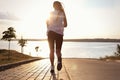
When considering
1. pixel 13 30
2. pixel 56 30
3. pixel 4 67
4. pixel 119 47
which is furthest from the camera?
pixel 13 30

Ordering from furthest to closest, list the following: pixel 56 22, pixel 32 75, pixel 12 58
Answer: pixel 12 58 < pixel 56 22 < pixel 32 75

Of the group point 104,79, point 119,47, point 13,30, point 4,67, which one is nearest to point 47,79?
point 104,79

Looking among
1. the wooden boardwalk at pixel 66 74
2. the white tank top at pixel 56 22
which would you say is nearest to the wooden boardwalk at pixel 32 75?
the wooden boardwalk at pixel 66 74

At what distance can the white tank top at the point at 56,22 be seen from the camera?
411 inches

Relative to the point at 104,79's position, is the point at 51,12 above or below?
above

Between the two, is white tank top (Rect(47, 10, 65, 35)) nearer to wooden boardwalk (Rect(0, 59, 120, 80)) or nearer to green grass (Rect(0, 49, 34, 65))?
wooden boardwalk (Rect(0, 59, 120, 80))

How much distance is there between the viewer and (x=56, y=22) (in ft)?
34.4

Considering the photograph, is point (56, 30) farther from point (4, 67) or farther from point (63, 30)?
point (4, 67)

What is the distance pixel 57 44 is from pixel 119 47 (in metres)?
58.5

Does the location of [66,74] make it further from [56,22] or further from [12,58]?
[12,58]

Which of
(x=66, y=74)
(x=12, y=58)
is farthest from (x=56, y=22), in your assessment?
(x=12, y=58)

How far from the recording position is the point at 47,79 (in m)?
9.11

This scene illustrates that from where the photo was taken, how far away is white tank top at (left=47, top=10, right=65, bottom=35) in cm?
1044

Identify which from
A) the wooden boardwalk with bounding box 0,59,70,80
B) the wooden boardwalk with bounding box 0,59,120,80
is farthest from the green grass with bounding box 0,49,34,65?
the wooden boardwalk with bounding box 0,59,70,80
